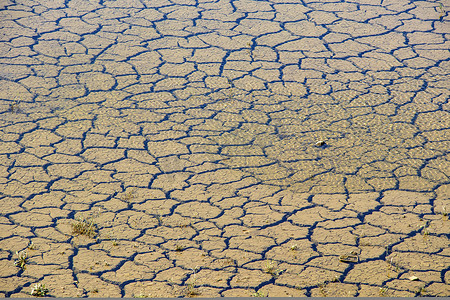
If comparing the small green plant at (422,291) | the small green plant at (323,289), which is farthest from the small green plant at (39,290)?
the small green plant at (422,291)

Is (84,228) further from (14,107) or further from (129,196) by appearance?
(14,107)

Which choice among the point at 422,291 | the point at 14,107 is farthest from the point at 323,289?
the point at 14,107

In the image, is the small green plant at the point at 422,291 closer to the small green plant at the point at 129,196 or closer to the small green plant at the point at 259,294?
the small green plant at the point at 259,294

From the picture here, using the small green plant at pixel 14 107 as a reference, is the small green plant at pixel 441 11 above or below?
above

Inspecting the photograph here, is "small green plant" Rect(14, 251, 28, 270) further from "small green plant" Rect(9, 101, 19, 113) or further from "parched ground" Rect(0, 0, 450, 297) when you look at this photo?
"small green plant" Rect(9, 101, 19, 113)

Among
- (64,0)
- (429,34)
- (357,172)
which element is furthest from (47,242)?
(429,34)

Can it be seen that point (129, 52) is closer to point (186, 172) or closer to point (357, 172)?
point (186, 172)

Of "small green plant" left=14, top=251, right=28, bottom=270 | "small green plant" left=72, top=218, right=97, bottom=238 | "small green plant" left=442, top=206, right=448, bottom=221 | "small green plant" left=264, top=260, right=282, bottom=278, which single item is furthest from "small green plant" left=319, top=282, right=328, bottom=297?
"small green plant" left=14, top=251, right=28, bottom=270
